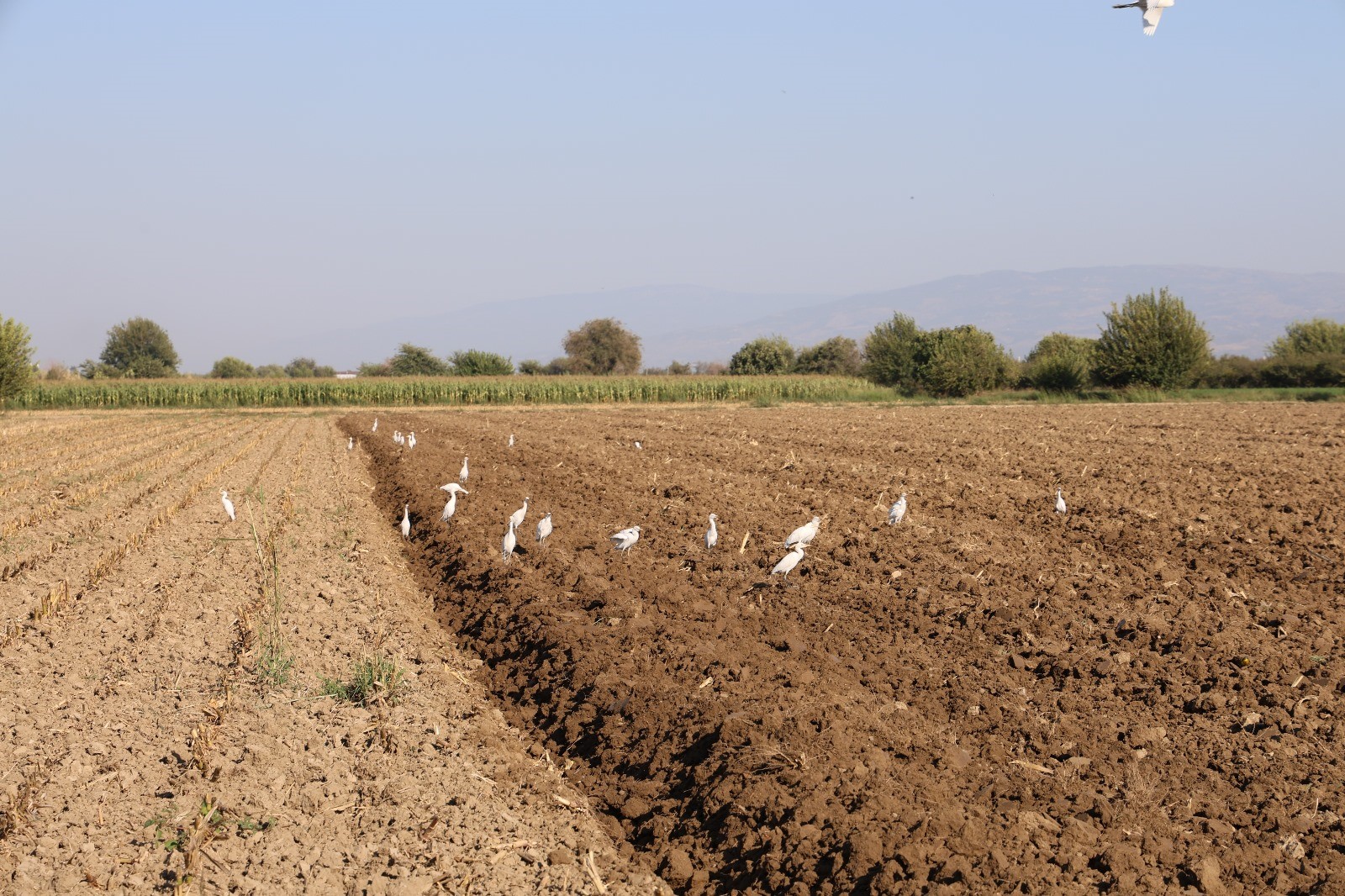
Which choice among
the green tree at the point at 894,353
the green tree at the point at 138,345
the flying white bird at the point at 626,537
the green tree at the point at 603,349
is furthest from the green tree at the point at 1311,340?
the green tree at the point at 138,345

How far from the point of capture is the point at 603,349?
95125 millimetres

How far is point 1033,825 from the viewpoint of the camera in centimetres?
477

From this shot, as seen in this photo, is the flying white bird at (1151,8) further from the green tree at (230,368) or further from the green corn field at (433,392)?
the green tree at (230,368)

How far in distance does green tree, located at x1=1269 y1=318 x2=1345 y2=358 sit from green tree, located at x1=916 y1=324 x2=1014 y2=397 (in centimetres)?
1540

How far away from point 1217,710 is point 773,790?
3051 millimetres

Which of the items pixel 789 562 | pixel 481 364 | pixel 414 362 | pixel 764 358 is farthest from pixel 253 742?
pixel 764 358

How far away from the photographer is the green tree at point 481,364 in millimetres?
72875

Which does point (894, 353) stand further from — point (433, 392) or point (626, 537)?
point (626, 537)

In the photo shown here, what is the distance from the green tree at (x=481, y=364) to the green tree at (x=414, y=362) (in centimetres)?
181

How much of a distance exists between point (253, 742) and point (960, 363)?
52890 millimetres

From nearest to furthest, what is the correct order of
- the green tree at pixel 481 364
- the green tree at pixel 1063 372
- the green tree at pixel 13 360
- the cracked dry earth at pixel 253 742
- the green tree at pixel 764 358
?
1. the cracked dry earth at pixel 253 742
2. the green tree at pixel 13 360
3. the green tree at pixel 1063 372
4. the green tree at pixel 481 364
5. the green tree at pixel 764 358

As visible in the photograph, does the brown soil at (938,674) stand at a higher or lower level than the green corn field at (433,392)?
lower

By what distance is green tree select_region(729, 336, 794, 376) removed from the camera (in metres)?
85.9

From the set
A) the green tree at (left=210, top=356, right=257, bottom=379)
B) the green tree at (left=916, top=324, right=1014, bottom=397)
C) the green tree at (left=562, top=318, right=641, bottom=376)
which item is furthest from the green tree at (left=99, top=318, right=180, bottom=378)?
the green tree at (left=916, top=324, right=1014, bottom=397)
